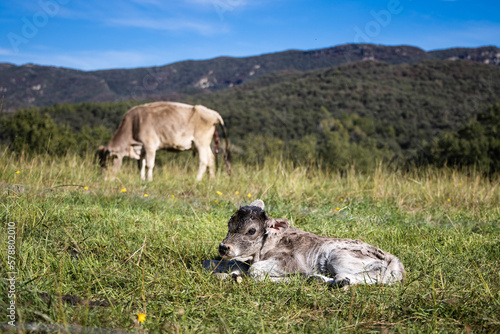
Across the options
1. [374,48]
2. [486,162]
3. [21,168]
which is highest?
[374,48]

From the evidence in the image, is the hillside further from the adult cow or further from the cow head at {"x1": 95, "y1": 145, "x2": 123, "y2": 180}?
the cow head at {"x1": 95, "y1": 145, "x2": 123, "y2": 180}

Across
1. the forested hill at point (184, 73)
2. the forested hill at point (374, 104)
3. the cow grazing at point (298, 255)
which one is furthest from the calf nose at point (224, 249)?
the forested hill at point (184, 73)

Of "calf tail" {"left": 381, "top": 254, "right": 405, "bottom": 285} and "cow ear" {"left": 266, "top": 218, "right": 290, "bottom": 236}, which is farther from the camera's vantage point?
"cow ear" {"left": 266, "top": 218, "right": 290, "bottom": 236}

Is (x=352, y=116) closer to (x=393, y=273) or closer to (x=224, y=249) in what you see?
(x=393, y=273)

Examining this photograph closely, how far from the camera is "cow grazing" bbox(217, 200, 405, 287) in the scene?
3.54 metres

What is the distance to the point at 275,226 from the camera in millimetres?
4012

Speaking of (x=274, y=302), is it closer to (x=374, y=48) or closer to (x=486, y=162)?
(x=486, y=162)

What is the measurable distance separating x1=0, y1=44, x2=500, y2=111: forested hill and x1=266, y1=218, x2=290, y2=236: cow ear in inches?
2468

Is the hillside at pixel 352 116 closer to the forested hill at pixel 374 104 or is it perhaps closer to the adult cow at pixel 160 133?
the forested hill at pixel 374 104

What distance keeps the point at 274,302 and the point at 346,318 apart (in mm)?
583

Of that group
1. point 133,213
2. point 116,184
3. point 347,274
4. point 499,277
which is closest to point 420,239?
point 499,277

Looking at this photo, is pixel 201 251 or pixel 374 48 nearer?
pixel 201 251

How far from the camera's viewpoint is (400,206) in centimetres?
755

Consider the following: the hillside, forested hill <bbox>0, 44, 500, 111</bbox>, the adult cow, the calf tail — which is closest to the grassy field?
the calf tail
